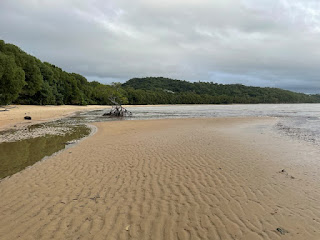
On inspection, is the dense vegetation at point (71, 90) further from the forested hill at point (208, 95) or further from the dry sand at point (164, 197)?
the dry sand at point (164, 197)

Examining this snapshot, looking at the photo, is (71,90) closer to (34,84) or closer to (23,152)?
(34,84)

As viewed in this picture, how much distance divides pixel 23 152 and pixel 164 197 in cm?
903

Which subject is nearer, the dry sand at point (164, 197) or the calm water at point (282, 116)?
the dry sand at point (164, 197)

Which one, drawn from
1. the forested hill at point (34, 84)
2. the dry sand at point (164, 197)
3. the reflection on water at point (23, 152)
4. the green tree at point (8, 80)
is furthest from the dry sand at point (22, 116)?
the dry sand at point (164, 197)

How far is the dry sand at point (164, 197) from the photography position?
4.27 m

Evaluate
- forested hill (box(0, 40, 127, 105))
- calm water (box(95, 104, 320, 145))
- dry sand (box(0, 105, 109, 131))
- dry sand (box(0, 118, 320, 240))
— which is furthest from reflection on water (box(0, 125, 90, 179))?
forested hill (box(0, 40, 127, 105))

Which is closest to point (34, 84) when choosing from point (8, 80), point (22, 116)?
point (8, 80)

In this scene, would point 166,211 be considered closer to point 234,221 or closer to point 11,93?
point 234,221

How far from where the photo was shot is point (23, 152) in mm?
11219

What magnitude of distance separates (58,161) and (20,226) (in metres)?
5.32

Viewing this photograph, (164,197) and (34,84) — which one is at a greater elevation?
(34,84)

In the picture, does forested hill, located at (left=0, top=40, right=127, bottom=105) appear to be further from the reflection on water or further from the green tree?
the reflection on water

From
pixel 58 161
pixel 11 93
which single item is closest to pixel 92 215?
pixel 58 161

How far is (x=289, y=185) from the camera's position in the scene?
6.57 meters
